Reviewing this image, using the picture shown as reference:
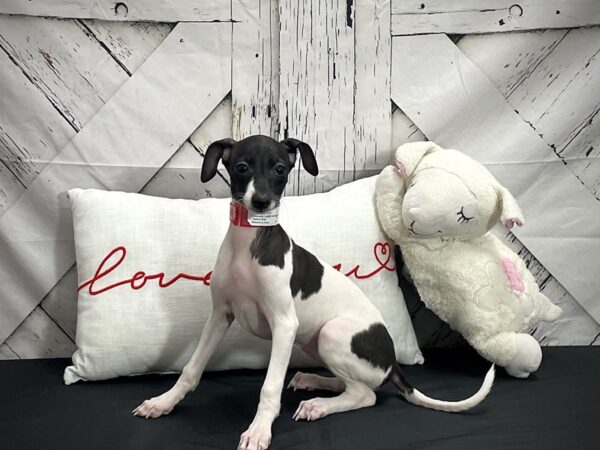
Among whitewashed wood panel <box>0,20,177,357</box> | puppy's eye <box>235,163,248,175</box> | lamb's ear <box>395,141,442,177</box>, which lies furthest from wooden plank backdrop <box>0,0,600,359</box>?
puppy's eye <box>235,163,248,175</box>

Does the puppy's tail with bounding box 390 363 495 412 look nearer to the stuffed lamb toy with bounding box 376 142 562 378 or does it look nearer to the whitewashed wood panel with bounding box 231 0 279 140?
the stuffed lamb toy with bounding box 376 142 562 378

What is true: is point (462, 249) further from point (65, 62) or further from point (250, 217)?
point (65, 62)

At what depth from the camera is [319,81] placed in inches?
70.2

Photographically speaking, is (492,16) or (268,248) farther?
(492,16)

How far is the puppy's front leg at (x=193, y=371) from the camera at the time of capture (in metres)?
1.34

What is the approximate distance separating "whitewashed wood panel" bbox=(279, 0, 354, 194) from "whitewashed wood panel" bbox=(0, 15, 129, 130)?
17.0 inches

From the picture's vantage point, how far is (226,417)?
4.42 feet

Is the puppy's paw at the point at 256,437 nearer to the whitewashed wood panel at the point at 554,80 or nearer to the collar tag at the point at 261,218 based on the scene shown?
the collar tag at the point at 261,218

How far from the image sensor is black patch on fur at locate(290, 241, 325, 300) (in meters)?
1.38

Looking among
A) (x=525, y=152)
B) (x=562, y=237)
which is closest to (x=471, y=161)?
(x=525, y=152)

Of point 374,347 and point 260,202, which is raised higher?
point 260,202

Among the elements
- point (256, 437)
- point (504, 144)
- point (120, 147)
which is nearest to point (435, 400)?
point (256, 437)

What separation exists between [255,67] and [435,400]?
0.95 metres

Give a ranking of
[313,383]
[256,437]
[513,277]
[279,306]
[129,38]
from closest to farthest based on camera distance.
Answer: [256,437], [279,306], [313,383], [513,277], [129,38]
